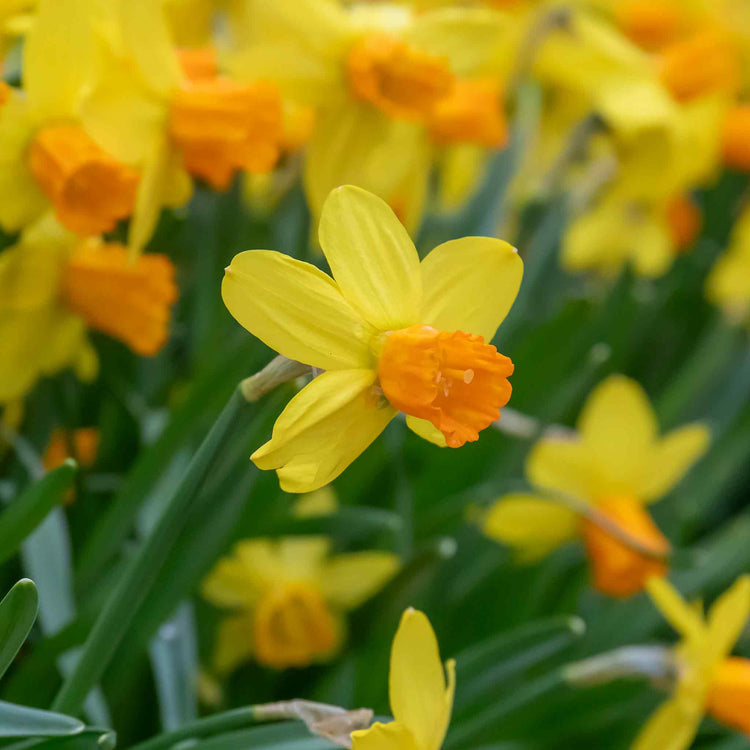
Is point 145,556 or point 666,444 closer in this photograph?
point 145,556

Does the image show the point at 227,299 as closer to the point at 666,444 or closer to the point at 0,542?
the point at 0,542

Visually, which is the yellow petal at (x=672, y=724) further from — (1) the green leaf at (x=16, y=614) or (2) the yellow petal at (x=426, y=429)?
(1) the green leaf at (x=16, y=614)

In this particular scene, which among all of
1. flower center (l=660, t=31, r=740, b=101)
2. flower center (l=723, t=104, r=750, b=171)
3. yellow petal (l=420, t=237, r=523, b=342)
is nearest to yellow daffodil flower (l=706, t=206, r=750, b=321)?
flower center (l=723, t=104, r=750, b=171)

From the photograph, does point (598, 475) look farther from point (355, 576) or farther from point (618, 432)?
point (355, 576)

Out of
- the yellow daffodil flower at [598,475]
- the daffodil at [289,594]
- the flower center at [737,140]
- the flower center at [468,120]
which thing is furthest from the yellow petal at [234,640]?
the flower center at [737,140]

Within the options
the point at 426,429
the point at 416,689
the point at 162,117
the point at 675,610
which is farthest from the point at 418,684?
the point at 162,117

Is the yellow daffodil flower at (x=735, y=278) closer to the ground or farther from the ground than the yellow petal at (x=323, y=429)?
closer to the ground

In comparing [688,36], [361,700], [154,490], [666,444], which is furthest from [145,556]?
[688,36]
